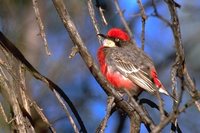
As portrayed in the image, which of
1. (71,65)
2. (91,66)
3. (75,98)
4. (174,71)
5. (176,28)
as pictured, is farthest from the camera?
(75,98)

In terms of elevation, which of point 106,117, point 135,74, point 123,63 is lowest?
point 106,117

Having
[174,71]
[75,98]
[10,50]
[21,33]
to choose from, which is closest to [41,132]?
[10,50]

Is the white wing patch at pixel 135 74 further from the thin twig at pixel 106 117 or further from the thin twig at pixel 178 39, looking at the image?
the thin twig at pixel 178 39

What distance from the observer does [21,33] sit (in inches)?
265

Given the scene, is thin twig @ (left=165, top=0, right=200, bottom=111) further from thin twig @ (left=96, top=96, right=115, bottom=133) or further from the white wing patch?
the white wing patch

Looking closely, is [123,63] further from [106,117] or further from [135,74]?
[106,117]

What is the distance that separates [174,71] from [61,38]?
4727mm

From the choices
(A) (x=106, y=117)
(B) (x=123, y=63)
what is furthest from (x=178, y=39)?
(B) (x=123, y=63)

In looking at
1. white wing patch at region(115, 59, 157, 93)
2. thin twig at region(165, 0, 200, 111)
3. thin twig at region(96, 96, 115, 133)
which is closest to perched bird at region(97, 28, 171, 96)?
white wing patch at region(115, 59, 157, 93)

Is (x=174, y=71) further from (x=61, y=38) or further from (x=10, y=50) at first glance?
(x=61, y=38)

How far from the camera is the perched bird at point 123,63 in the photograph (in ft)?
18.4

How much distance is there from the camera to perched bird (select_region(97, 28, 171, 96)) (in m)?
5.62

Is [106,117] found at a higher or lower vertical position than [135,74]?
lower

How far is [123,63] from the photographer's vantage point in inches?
238
